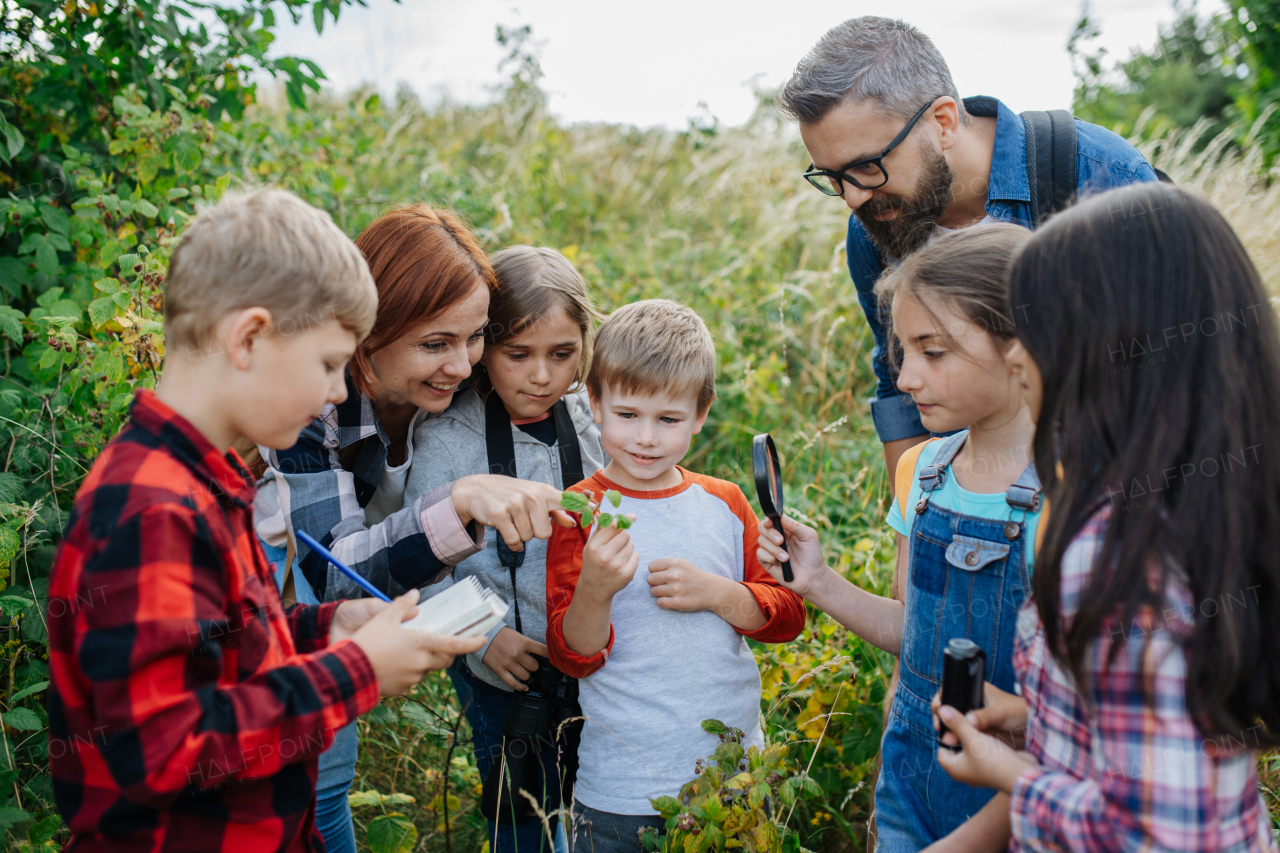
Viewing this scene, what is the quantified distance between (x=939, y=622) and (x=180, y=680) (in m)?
1.50

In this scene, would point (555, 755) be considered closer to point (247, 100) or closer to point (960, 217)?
A: point (960, 217)

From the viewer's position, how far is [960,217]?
296cm

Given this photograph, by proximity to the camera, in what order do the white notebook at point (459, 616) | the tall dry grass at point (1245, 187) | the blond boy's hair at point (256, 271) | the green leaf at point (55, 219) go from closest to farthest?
1. the blond boy's hair at point (256, 271)
2. the white notebook at point (459, 616)
3. the green leaf at point (55, 219)
4. the tall dry grass at point (1245, 187)

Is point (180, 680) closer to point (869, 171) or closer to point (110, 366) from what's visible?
point (110, 366)

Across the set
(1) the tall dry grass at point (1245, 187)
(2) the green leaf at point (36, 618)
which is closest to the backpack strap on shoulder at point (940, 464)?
(2) the green leaf at point (36, 618)

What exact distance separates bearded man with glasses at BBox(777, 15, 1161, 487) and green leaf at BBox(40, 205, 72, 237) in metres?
2.58

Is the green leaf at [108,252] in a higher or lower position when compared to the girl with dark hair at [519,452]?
higher

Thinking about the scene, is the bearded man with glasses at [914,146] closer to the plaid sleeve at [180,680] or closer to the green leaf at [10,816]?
the plaid sleeve at [180,680]

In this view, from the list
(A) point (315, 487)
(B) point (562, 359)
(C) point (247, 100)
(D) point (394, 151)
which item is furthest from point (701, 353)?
(D) point (394, 151)

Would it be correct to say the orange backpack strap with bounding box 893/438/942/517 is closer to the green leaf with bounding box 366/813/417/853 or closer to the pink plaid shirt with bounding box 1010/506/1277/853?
the pink plaid shirt with bounding box 1010/506/1277/853

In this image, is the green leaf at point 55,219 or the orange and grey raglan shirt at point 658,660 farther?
the green leaf at point 55,219

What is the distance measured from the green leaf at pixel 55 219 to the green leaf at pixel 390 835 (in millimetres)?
2285

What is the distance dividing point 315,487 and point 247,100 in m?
2.29

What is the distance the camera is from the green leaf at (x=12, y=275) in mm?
2992
